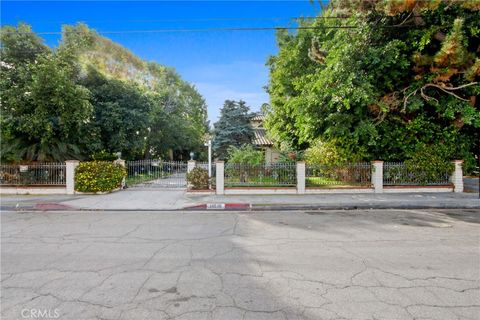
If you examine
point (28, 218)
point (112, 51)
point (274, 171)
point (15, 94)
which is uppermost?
point (112, 51)

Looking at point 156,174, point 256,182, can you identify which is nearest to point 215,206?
point 256,182

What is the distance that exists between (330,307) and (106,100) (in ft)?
71.4

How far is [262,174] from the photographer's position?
13.4 metres

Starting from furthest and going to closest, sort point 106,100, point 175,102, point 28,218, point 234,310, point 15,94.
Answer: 1. point 175,102
2. point 106,100
3. point 15,94
4. point 28,218
5. point 234,310

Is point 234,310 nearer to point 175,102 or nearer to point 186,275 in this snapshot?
point 186,275

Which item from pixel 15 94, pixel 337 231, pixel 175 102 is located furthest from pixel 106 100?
pixel 337 231

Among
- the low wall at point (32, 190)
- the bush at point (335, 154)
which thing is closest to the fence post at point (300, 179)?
the bush at point (335, 154)

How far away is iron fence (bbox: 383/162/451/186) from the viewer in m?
13.4

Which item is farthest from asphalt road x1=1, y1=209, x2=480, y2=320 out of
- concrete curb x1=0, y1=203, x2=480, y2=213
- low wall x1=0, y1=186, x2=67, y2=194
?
low wall x1=0, y1=186, x2=67, y2=194

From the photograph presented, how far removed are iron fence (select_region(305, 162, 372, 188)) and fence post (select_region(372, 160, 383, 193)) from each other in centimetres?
22

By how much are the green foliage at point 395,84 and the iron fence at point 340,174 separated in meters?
0.99

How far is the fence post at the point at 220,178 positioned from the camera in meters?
13.1

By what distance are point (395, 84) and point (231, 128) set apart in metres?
12.9

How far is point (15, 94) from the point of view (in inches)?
568
